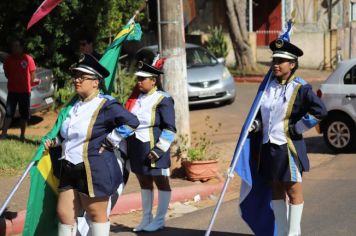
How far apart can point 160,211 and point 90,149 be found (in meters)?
2.02

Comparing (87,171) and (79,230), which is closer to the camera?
(87,171)

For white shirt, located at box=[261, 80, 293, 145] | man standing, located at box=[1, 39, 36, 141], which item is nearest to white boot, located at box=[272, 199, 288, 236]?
white shirt, located at box=[261, 80, 293, 145]

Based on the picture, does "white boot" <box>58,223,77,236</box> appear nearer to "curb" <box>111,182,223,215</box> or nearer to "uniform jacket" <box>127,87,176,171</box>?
"uniform jacket" <box>127,87,176,171</box>

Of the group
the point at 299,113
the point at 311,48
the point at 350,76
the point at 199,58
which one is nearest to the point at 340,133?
the point at 350,76

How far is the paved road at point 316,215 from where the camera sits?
7.45m

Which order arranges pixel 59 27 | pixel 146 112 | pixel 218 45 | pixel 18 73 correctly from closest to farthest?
pixel 146 112, pixel 18 73, pixel 59 27, pixel 218 45

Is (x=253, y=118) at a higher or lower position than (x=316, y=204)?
higher

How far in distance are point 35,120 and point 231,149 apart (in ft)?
18.1

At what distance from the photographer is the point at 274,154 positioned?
624 centimetres

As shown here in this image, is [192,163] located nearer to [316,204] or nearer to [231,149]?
[316,204]

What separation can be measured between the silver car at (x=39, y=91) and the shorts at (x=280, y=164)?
28.5 feet

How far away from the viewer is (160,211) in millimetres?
7469

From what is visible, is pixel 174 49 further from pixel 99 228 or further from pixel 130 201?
pixel 99 228

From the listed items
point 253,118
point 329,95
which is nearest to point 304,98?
point 253,118
